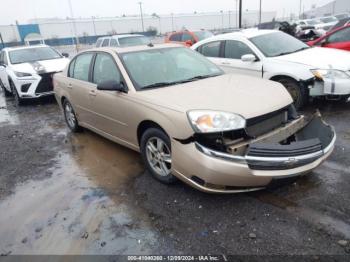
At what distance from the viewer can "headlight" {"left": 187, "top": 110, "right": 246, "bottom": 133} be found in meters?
3.16

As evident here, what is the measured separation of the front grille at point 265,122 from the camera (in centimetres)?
329

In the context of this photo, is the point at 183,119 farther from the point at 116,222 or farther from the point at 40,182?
the point at 40,182

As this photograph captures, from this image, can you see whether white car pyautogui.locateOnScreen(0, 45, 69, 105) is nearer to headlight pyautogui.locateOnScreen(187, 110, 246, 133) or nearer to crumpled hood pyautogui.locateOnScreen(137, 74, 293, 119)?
crumpled hood pyautogui.locateOnScreen(137, 74, 293, 119)

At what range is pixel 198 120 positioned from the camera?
321 cm

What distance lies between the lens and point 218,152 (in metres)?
3.09

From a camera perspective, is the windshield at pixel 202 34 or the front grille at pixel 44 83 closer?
the front grille at pixel 44 83

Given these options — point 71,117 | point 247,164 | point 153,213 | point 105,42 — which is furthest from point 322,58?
point 105,42

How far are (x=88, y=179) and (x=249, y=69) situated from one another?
4.04 metres

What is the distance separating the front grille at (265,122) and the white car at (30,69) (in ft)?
23.3

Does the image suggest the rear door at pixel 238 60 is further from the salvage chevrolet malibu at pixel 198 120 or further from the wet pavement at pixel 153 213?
the wet pavement at pixel 153 213

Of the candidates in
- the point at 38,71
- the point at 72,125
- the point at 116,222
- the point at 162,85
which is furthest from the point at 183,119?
the point at 38,71

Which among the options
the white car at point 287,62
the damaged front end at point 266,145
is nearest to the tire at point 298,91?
the white car at point 287,62

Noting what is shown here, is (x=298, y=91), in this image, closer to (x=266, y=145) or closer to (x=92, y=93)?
(x=266, y=145)

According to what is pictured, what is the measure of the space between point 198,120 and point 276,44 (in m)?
4.51
